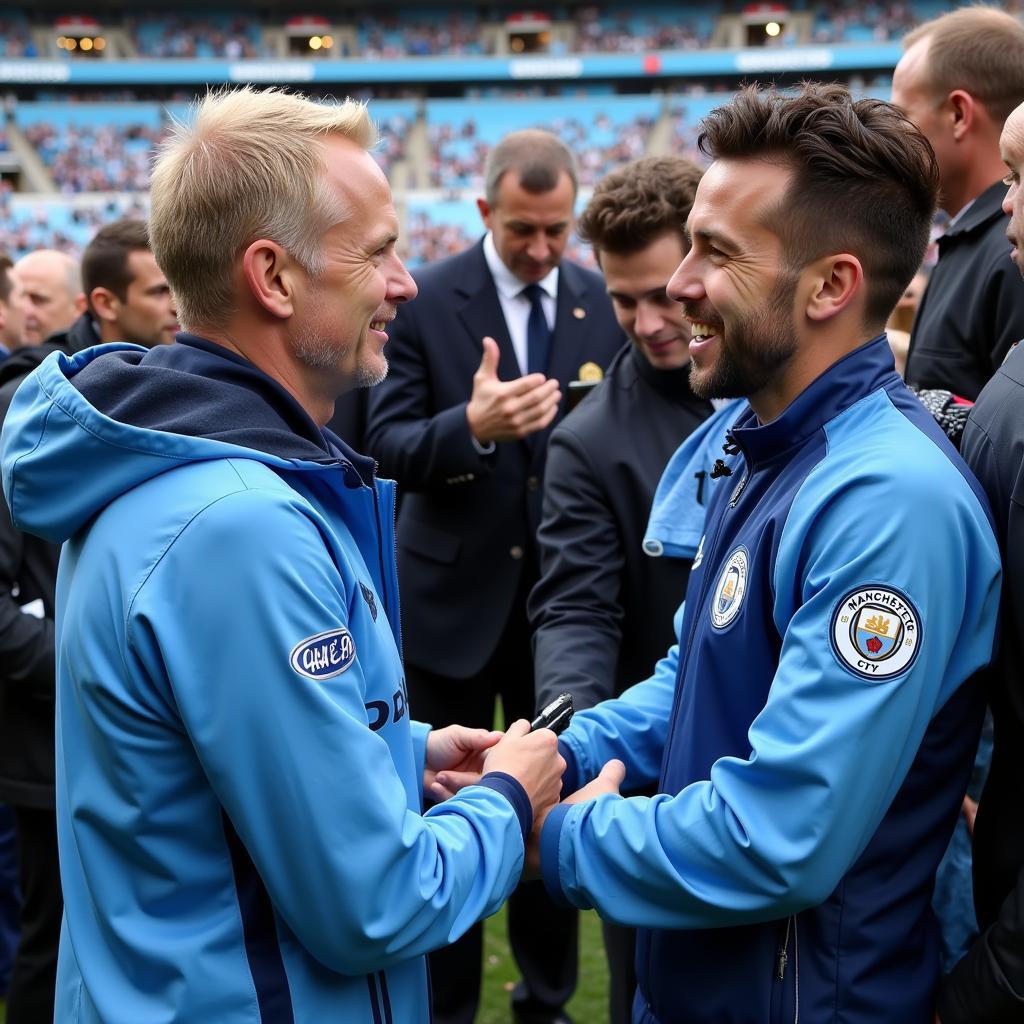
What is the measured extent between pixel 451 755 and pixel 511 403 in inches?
59.2

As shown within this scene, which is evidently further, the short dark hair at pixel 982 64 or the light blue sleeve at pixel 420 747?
the short dark hair at pixel 982 64

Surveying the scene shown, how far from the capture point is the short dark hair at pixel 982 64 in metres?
3.26

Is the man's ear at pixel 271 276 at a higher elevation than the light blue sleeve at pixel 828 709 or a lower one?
higher

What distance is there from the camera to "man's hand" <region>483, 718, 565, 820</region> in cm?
186

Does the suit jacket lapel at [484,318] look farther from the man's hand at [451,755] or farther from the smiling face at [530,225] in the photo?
the man's hand at [451,755]

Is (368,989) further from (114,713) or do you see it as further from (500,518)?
(500,518)

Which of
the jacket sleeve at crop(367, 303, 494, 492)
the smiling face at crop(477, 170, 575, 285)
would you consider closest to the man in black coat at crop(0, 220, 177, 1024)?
the jacket sleeve at crop(367, 303, 494, 492)

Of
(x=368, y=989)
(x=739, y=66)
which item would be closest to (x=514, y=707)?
(x=368, y=989)

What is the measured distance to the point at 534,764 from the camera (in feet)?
6.18

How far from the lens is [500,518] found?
3.94 metres

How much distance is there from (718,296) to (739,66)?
3861 centimetres

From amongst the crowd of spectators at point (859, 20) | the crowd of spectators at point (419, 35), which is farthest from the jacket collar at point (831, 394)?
the crowd of spectators at point (419, 35)

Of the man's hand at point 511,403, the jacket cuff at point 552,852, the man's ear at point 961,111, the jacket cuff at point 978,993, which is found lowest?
the jacket cuff at point 978,993

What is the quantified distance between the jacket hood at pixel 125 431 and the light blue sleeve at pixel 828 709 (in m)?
0.71
